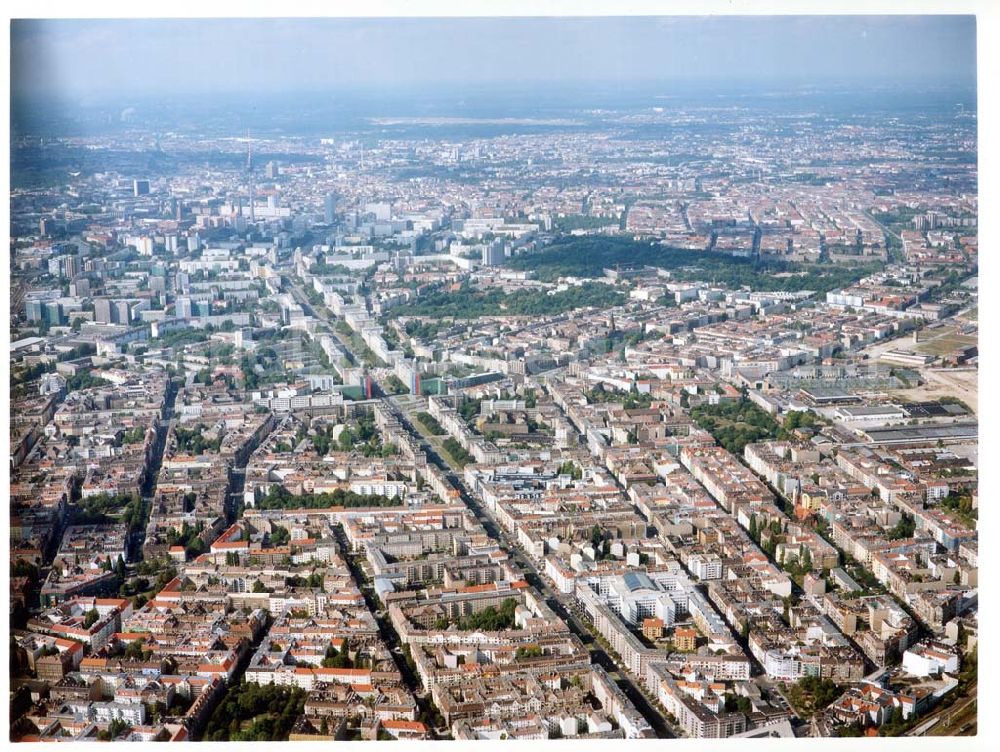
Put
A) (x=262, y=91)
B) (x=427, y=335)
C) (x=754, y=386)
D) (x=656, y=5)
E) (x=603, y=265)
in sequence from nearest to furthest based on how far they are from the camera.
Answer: (x=656, y=5)
(x=262, y=91)
(x=754, y=386)
(x=427, y=335)
(x=603, y=265)

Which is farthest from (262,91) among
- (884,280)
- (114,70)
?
(884,280)

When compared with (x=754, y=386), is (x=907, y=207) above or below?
above

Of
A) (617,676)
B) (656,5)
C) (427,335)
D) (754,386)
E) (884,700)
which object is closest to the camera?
(656,5)

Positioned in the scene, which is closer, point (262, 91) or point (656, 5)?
point (656, 5)

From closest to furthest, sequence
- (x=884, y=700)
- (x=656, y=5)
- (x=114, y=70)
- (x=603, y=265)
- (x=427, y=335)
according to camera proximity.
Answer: (x=656, y=5) → (x=884, y=700) → (x=114, y=70) → (x=427, y=335) → (x=603, y=265)

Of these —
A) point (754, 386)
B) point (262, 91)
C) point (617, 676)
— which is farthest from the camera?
point (754, 386)

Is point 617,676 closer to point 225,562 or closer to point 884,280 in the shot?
point 225,562

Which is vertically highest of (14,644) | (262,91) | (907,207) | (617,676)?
(262,91)

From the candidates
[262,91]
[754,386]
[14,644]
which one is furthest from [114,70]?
[754,386]

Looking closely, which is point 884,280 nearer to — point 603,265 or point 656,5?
point 603,265
